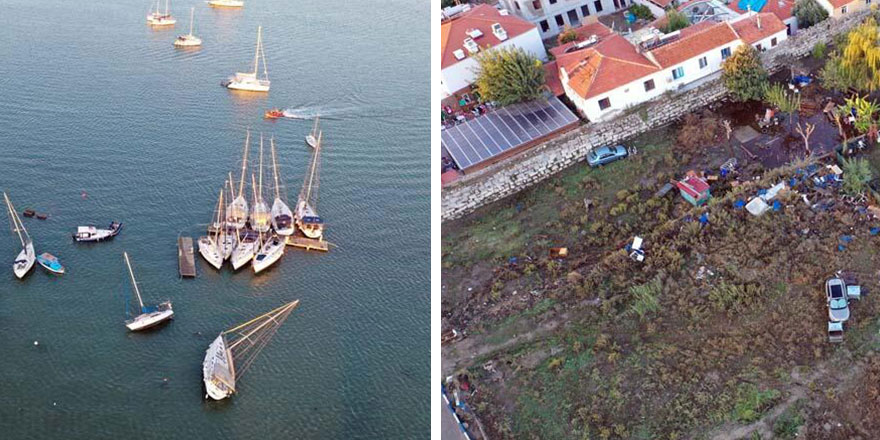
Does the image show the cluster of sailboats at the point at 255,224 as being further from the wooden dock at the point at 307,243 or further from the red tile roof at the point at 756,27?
the red tile roof at the point at 756,27

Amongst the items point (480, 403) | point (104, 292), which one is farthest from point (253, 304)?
point (480, 403)

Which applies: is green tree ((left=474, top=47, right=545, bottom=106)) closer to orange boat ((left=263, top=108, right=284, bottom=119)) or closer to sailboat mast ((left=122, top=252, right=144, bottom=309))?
sailboat mast ((left=122, top=252, right=144, bottom=309))

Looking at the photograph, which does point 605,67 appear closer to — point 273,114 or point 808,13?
point 808,13

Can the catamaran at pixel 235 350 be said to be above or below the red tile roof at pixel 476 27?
below

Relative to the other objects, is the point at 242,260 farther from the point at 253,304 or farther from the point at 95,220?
the point at 95,220

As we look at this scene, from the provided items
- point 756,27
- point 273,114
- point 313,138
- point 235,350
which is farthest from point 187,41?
point 756,27

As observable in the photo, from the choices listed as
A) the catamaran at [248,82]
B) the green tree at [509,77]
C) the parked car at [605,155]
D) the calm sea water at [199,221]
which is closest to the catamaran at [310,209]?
the calm sea water at [199,221]

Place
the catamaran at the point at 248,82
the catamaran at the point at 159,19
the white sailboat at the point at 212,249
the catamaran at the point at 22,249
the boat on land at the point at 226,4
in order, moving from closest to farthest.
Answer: the catamaran at the point at 22,249 → the white sailboat at the point at 212,249 → the catamaran at the point at 248,82 → the catamaran at the point at 159,19 → the boat on land at the point at 226,4


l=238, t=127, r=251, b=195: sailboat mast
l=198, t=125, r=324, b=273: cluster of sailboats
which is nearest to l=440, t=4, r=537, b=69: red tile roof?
l=198, t=125, r=324, b=273: cluster of sailboats
